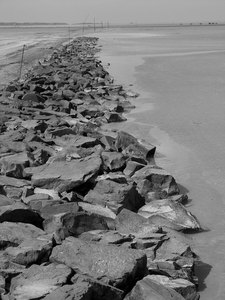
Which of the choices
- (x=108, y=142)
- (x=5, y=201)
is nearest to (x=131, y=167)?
(x=108, y=142)

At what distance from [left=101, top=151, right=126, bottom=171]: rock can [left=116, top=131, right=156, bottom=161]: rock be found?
3.06 feet

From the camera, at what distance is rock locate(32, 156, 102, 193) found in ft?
20.2

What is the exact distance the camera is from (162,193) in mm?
6406

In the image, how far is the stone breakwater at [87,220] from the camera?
12.5 ft

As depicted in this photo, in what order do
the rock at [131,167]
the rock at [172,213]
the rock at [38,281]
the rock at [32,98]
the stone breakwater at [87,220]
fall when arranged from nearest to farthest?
the rock at [38,281], the stone breakwater at [87,220], the rock at [172,213], the rock at [131,167], the rock at [32,98]

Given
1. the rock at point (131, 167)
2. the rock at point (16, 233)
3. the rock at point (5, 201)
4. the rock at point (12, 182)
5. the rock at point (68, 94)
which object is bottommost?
the rock at point (68, 94)

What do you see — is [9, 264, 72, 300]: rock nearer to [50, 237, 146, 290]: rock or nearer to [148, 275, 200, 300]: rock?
[50, 237, 146, 290]: rock

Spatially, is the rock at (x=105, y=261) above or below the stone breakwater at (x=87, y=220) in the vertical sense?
above

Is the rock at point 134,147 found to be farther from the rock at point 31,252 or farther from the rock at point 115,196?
the rock at point 31,252

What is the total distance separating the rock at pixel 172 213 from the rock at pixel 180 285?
1.41 meters

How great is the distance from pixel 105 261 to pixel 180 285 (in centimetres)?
68

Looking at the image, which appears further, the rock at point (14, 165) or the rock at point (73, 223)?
the rock at point (14, 165)

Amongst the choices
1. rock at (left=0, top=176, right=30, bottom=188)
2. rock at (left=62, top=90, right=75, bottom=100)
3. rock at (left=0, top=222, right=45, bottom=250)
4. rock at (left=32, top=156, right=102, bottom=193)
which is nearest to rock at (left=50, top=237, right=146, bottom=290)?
rock at (left=0, top=222, right=45, bottom=250)

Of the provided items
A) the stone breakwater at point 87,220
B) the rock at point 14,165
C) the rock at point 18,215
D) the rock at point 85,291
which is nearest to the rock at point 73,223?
the stone breakwater at point 87,220
